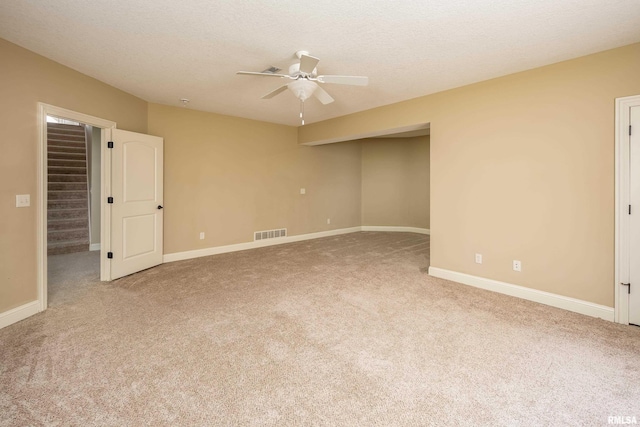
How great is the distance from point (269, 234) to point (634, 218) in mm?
5251

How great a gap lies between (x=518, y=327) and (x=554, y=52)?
8.57 ft

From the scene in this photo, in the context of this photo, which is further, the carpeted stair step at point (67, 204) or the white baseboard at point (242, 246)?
the carpeted stair step at point (67, 204)

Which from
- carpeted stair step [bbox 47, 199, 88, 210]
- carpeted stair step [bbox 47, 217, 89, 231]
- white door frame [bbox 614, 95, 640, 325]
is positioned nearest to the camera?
white door frame [bbox 614, 95, 640, 325]

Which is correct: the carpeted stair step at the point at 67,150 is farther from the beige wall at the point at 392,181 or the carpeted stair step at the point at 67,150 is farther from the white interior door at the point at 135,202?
the beige wall at the point at 392,181

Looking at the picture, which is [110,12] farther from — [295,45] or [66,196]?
[66,196]

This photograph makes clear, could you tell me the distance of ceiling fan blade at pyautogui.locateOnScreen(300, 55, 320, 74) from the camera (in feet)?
7.54

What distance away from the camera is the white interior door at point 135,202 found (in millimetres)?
3805

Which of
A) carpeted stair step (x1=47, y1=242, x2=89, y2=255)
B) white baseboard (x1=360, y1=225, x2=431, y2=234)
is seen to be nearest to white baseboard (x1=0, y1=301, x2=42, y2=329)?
carpeted stair step (x1=47, y1=242, x2=89, y2=255)

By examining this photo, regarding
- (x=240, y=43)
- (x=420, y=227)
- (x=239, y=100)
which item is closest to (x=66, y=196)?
(x=239, y=100)

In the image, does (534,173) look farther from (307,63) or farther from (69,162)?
(69,162)

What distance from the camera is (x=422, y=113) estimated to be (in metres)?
4.12

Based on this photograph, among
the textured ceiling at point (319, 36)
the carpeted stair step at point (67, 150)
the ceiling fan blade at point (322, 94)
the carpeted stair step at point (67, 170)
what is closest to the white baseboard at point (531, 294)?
the textured ceiling at point (319, 36)

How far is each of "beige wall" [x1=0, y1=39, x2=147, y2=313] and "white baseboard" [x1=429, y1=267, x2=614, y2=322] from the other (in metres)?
4.62

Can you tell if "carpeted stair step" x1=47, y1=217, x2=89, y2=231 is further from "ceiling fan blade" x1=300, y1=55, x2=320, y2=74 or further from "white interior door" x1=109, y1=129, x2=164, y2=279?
"ceiling fan blade" x1=300, y1=55, x2=320, y2=74
